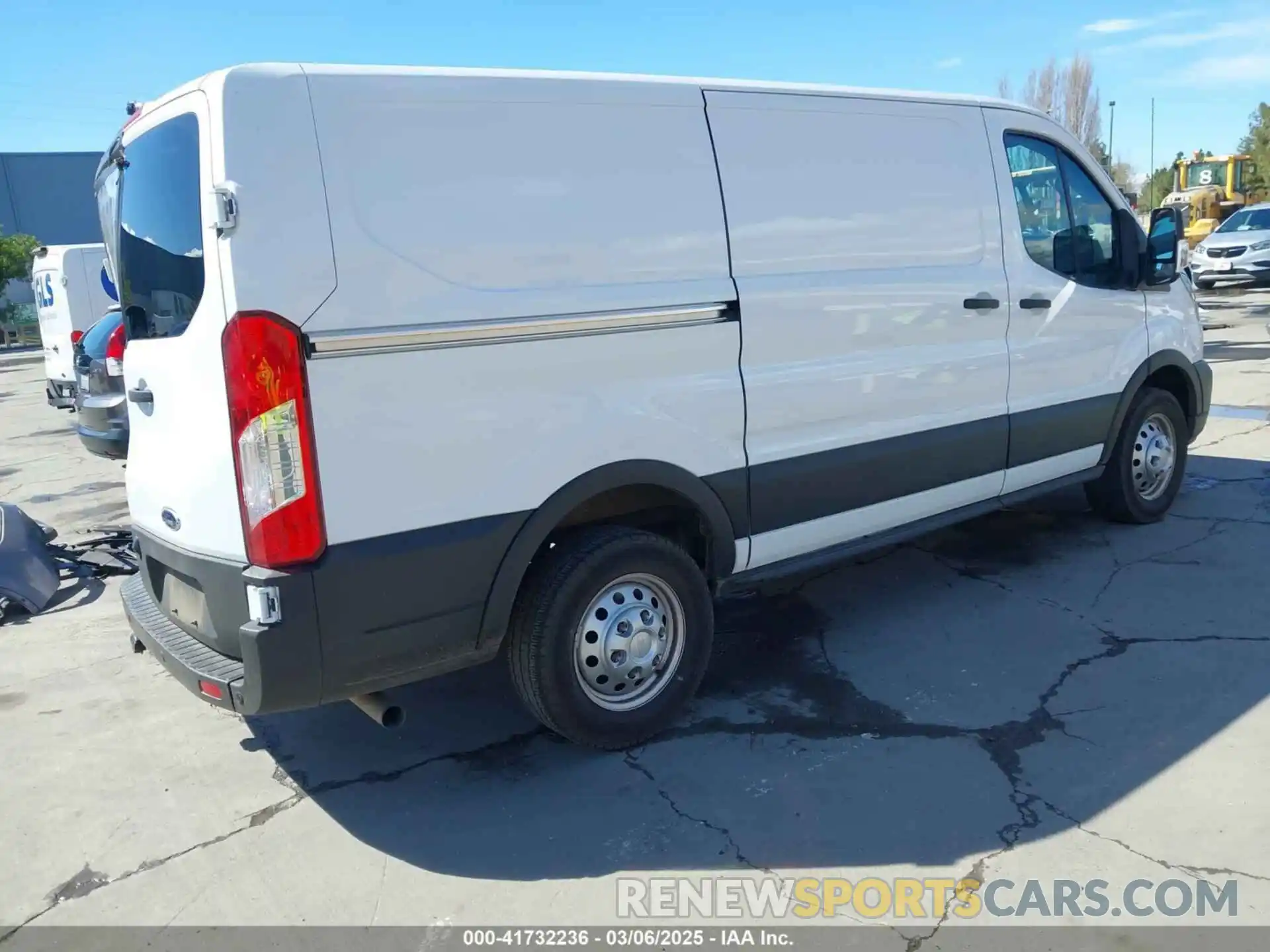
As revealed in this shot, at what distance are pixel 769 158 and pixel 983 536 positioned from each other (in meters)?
3.08

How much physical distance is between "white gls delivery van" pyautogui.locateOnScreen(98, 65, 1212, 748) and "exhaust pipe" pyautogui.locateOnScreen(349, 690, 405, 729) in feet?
0.05

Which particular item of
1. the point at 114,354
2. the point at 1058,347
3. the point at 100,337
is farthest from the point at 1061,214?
the point at 100,337

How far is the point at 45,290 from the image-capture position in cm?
1309

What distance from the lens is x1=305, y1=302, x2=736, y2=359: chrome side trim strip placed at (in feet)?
9.37

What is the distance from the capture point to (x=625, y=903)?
284cm

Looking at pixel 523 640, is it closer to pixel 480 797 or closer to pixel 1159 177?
pixel 480 797

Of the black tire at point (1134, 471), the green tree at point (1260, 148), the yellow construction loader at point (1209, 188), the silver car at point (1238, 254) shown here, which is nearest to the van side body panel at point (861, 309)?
the black tire at point (1134, 471)

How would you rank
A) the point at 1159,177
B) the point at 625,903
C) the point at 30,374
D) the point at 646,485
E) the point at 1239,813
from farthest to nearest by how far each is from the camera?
the point at 1159,177
the point at 30,374
the point at 646,485
the point at 1239,813
the point at 625,903

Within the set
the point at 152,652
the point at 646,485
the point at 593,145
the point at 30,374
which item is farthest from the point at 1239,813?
the point at 30,374

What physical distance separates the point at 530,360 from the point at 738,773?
159cm

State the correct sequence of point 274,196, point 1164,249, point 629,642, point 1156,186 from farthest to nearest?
point 1156,186, point 1164,249, point 629,642, point 274,196

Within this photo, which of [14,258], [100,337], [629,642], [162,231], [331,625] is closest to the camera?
[331,625]

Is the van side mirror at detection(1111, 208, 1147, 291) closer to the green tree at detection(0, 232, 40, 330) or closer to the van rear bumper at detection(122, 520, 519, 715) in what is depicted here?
the van rear bumper at detection(122, 520, 519, 715)

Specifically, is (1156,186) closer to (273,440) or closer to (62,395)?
(62,395)
